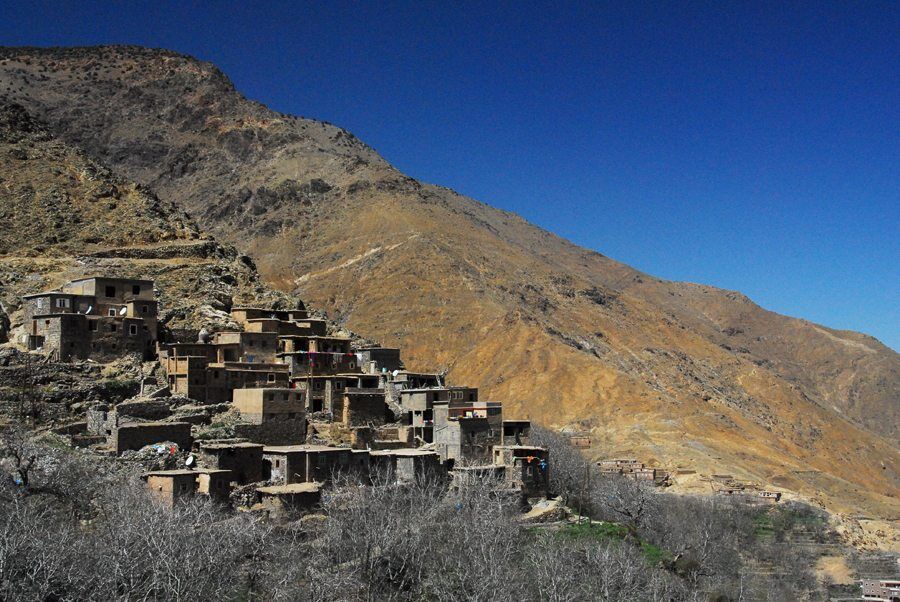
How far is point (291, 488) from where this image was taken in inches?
1159

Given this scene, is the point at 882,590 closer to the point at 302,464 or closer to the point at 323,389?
the point at 323,389

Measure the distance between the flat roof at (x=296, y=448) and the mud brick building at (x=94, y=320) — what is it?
7002 millimetres

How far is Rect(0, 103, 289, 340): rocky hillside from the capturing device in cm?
4472

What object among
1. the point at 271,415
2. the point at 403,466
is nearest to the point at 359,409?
the point at 403,466

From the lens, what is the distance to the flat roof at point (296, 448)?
31.0 m

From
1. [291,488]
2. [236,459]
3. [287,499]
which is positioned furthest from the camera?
[236,459]

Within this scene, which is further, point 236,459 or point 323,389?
point 323,389

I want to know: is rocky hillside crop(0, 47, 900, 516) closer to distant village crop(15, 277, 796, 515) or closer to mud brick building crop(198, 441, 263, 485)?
distant village crop(15, 277, 796, 515)

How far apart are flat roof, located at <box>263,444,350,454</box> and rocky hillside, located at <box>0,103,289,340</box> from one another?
1019 cm

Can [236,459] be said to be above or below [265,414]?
below

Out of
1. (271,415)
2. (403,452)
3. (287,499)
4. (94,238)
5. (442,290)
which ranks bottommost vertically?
(287,499)

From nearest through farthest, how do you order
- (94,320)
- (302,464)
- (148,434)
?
1. (148,434)
2. (302,464)
3. (94,320)

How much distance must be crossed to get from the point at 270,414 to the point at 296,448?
212 cm

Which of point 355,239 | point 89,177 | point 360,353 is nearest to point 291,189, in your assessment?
point 355,239
